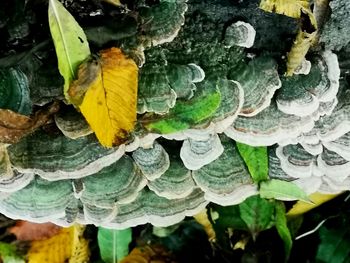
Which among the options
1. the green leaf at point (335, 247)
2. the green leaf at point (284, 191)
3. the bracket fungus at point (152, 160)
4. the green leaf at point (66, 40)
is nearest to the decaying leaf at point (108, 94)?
the green leaf at point (66, 40)

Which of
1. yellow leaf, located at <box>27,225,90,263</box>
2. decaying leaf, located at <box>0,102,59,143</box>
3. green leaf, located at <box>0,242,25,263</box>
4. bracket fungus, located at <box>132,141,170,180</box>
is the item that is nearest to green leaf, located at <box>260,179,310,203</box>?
bracket fungus, located at <box>132,141,170,180</box>

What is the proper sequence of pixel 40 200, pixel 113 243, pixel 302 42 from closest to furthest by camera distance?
pixel 302 42, pixel 40 200, pixel 113 243

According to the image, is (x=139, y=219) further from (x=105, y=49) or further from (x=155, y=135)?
(x=105, y=49)

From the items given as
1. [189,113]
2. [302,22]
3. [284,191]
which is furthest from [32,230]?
[302,22]

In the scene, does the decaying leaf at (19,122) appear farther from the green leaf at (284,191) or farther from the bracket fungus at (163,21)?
the green leaf at (284,191)

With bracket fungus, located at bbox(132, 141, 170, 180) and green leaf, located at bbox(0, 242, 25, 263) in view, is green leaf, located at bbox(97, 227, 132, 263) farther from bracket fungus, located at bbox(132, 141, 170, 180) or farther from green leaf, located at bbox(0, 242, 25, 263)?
bracket fungus, located at bbox(132, 141, 170, 180)

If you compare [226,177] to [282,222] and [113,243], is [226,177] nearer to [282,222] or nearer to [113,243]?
[282,222]

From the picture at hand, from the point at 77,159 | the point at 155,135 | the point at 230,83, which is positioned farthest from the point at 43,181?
the point at 230,83
